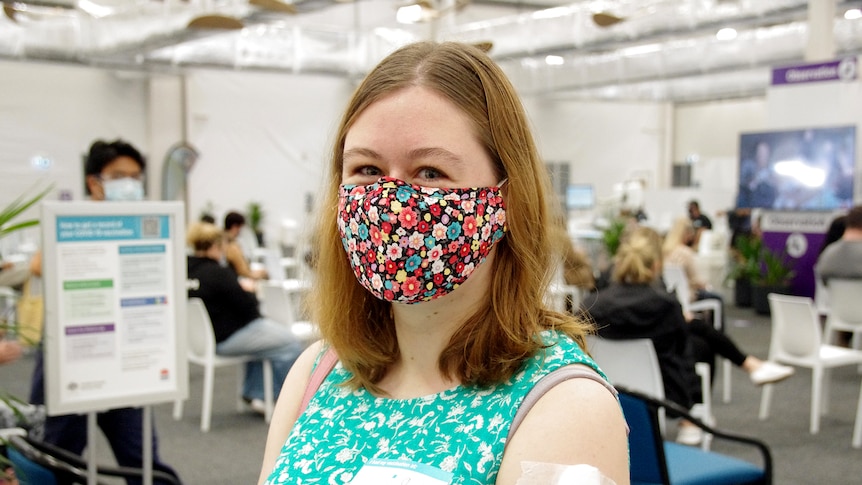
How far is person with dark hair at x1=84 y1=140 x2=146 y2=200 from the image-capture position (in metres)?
3.18

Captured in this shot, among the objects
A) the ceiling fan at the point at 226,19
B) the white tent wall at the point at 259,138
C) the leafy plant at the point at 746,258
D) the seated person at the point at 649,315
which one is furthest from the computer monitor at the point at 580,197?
the seated person at the point at 649,315

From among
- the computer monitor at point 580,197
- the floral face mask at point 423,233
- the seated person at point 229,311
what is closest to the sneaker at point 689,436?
the seated person at point 229,311

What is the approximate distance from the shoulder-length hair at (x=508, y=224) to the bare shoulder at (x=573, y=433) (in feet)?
0.30

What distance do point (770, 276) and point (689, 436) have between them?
17.9ft

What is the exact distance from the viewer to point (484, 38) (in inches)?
455

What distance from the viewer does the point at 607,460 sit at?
100cm

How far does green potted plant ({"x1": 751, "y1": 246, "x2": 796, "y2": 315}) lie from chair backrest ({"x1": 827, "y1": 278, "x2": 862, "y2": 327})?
3429mm

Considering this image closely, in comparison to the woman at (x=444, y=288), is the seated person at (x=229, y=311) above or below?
below

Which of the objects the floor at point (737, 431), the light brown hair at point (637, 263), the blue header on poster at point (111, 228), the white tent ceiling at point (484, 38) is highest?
the white tent ceiling at point (484, 38)

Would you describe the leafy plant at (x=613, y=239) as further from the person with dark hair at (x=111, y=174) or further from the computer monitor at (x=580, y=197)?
the person with dark hair at (x=111, y=174)

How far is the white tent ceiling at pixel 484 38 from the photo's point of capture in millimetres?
9383

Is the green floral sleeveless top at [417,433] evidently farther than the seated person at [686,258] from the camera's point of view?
No

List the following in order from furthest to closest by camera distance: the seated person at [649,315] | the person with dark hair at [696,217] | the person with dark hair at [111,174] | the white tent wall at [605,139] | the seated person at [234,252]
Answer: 1. the white tent wall at [605,139]
2. the person with dark hair at [696,217]
3. the seated person at [234,252]
4. the seated person at [649,315]
5. the person with dark hair at [111,174]

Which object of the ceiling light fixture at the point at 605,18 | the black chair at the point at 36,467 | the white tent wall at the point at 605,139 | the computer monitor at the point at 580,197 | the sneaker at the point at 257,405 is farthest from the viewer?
the white tent wall at the point at 605,139
